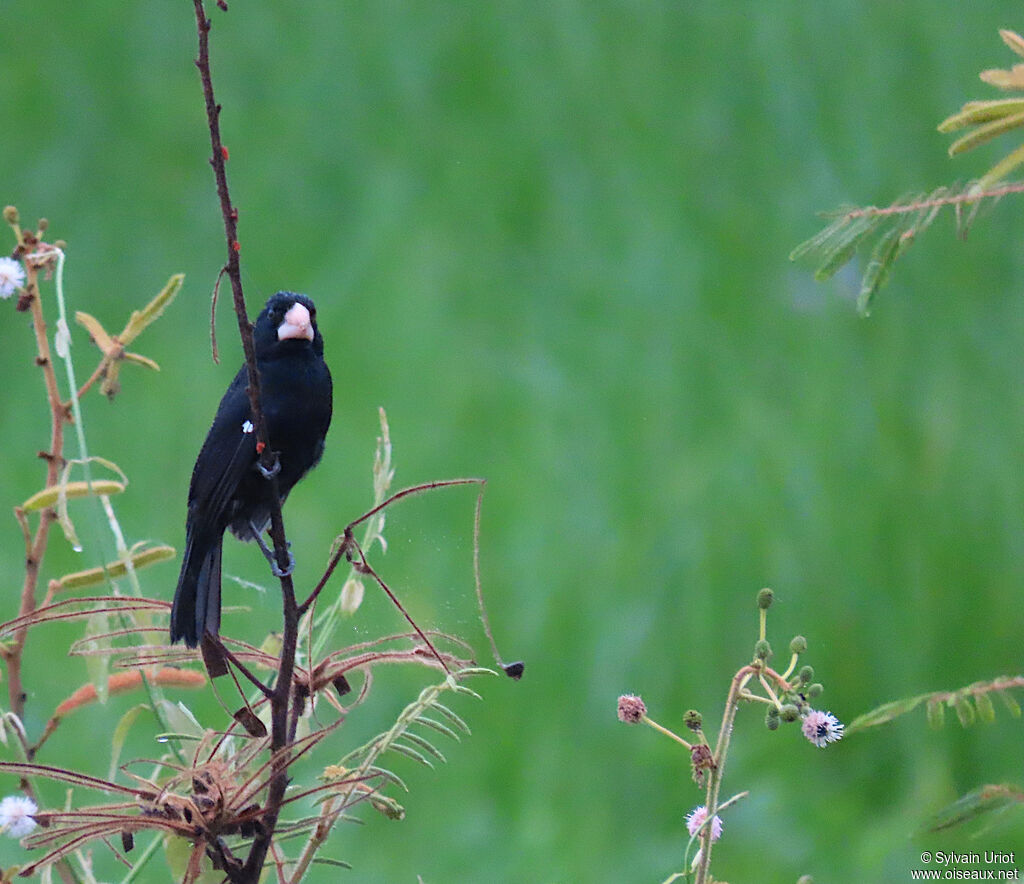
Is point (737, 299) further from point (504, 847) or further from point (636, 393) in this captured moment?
point (504, 847)

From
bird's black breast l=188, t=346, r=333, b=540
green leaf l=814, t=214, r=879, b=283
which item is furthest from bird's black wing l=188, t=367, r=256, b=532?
green leaf l=814, t=214, r=879, b=283

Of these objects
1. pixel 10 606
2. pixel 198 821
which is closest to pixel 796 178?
pixel 10 606

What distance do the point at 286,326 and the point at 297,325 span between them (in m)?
0.02

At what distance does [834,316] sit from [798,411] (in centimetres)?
23

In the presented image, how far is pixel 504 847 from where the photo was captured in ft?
7.34

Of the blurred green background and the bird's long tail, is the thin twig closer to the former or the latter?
the bird's long tail

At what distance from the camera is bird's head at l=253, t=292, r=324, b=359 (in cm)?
173

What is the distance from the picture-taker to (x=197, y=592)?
4.49 feet

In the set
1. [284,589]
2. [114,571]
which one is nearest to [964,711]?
[284,589]

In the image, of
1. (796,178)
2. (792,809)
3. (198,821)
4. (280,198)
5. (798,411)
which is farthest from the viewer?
(280,198)

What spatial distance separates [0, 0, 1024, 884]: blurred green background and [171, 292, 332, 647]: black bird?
0.38m

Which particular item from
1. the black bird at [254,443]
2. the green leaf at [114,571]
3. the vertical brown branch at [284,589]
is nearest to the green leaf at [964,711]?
the vertical brown branch at [284,589]

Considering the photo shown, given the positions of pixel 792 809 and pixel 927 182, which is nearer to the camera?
pixel 792 809

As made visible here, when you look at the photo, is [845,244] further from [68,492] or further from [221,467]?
[221,467]
